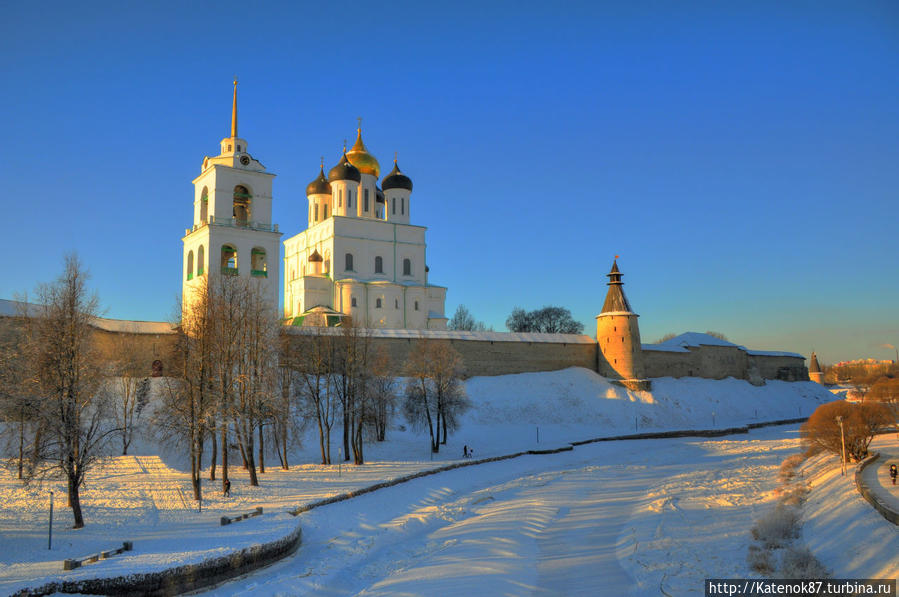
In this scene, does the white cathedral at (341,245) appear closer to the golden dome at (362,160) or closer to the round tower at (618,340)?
the golden dome at (362,160)

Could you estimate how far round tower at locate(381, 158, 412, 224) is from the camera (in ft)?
156

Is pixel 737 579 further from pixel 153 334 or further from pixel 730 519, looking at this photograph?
pixel 153 334

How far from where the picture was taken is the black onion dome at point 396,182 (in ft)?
157

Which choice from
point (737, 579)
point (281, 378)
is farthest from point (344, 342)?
point (737, 579)

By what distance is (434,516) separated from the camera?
16844 millimetres

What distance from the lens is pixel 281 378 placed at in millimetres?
23438

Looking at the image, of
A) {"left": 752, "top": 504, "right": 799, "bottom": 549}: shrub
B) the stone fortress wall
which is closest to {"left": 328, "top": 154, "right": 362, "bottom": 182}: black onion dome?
the stone fortress wall

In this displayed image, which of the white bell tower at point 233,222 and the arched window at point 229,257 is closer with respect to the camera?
the white bell tower at point 233,222

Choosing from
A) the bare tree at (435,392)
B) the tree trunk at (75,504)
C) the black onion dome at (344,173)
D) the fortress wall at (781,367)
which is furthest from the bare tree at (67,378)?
the fortress wall at (781,367)

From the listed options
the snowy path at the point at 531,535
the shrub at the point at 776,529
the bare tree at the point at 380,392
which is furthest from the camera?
the bare tree at the point at 380,392

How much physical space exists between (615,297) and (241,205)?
2295cm

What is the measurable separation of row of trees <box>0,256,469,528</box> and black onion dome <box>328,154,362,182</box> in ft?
55.4

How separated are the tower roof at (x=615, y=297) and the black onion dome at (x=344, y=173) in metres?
→ 17.7

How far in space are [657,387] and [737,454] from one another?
526 inches
